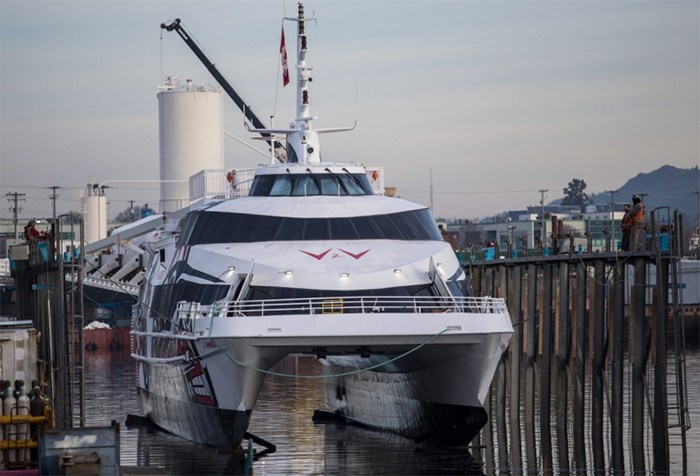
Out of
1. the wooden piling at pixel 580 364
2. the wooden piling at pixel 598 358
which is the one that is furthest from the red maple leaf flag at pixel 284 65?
the wooden piling at pixel 598 358

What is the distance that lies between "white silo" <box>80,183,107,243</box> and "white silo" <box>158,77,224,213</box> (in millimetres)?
25401

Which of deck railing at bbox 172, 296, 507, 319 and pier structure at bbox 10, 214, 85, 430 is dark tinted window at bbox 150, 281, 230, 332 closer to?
deck railing at bbox 172, 296, 507, 319

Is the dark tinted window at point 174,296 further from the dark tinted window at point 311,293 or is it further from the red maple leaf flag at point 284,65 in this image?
the red maple leaf flag at point 284,65

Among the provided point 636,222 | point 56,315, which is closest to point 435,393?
point 636,222

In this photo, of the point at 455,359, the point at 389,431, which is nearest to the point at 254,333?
the point at 455,359

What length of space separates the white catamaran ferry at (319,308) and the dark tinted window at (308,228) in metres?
0.03

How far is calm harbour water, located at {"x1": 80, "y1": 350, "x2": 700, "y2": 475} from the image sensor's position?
29.9 metres

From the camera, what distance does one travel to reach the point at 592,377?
34.2 metres

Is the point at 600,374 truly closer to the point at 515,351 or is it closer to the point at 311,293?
the point at 515,351

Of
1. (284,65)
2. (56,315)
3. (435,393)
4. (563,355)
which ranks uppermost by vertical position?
(284,65)

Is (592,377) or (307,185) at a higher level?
(307,185)

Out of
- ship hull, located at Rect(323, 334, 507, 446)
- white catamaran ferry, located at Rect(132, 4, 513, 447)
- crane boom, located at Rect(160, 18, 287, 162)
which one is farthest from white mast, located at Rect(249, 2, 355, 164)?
crane boom, located at Rect(160, 18, 287, 162)

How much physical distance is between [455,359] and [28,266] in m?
12.2

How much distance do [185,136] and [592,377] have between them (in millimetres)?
58009
